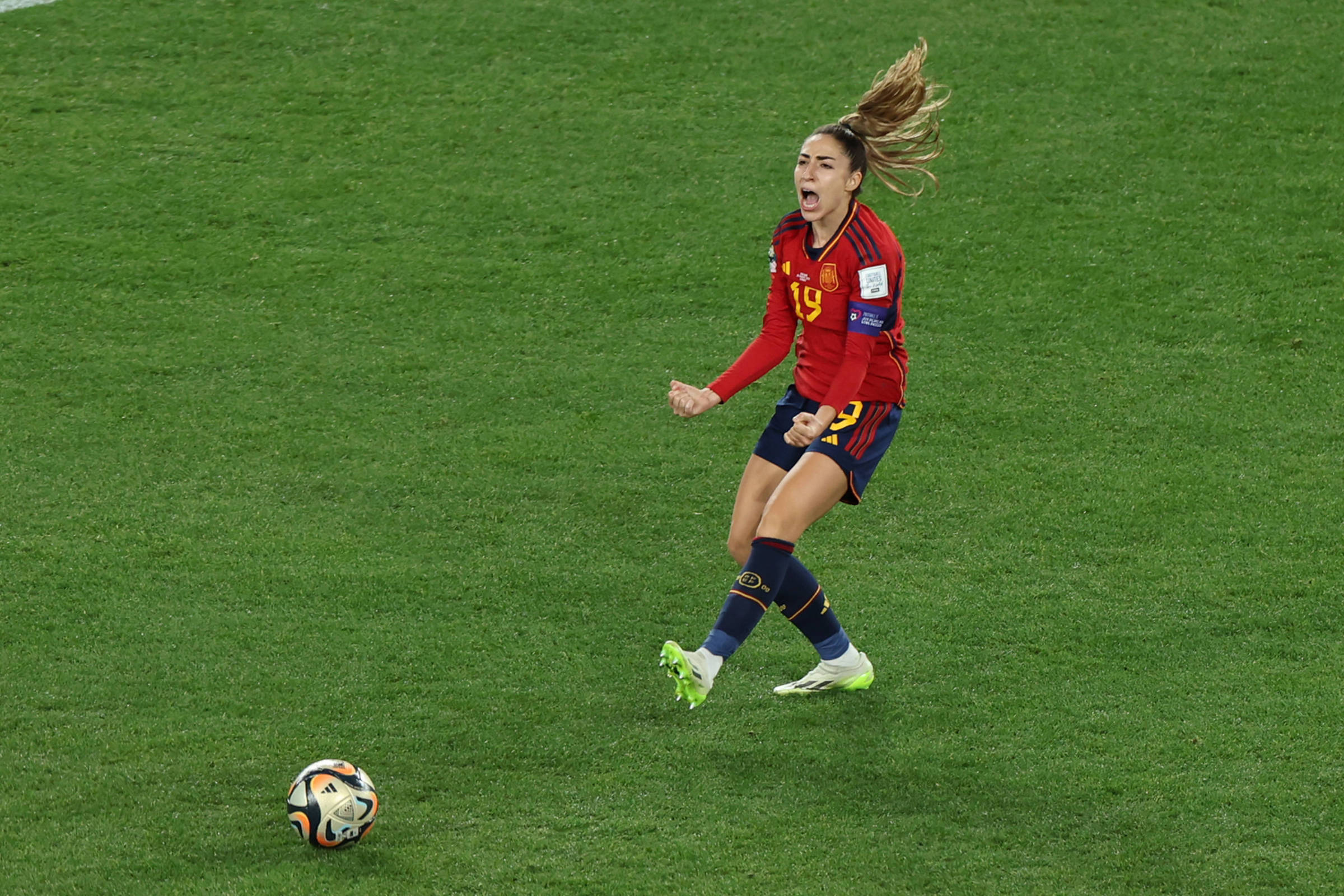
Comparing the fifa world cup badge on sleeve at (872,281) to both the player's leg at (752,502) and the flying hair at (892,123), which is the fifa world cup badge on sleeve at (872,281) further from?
the player's leg at (752,502)

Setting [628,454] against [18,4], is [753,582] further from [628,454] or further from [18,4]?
[18,4]

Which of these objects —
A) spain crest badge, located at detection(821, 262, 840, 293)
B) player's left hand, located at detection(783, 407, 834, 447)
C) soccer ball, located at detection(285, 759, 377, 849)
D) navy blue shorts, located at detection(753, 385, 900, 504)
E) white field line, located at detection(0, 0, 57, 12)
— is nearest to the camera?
soccer ball, located at detection(285, 759, 377, 849)

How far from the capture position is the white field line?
41.0 ft

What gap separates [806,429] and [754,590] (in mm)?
634

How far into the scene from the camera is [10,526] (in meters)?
7.12

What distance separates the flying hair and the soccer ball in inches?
114

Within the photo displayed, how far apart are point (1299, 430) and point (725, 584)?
135 inches

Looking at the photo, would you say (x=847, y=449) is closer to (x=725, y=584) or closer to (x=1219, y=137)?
(x=725, y=584)

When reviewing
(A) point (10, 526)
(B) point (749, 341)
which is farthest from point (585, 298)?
(A) point (10, 526)

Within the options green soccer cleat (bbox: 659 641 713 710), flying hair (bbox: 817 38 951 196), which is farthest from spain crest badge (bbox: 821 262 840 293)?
green soccer cleat (bbox: 659 641 713 710)

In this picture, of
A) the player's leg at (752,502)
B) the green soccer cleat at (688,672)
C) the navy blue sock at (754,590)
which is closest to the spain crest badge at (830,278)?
the player's leg at (752,502)

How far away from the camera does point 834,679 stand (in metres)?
5.95

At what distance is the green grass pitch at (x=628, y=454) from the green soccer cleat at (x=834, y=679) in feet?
0.27

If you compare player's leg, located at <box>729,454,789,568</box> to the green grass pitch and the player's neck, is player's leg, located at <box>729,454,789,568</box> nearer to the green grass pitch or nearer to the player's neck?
the green grass pitch
